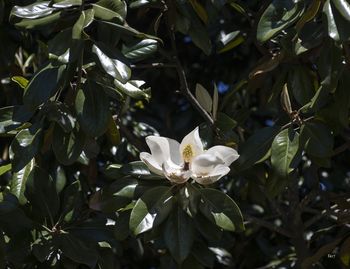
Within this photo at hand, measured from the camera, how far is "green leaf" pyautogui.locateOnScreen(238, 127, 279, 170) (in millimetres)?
2188

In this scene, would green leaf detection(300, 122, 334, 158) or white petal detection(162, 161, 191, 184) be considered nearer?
white petal detection(162, 161, 191, 184)

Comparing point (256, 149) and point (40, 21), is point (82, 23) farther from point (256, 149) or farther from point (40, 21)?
point (256, 149)

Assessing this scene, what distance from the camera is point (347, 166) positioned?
341 cm

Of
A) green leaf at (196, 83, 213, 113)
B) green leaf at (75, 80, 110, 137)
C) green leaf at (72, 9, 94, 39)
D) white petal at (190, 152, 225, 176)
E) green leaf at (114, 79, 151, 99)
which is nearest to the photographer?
green leaf at (72, 9, 94, 39)

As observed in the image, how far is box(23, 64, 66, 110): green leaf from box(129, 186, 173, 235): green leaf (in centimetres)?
32

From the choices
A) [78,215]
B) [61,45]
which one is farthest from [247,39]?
[61,45]

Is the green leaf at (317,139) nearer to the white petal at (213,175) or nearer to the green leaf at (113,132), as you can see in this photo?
the white petal at (213,175)

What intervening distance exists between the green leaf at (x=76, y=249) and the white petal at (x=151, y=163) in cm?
31

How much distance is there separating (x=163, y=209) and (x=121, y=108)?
0.51 metres

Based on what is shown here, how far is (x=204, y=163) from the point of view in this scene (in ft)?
6.40

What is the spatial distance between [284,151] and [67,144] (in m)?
0.52

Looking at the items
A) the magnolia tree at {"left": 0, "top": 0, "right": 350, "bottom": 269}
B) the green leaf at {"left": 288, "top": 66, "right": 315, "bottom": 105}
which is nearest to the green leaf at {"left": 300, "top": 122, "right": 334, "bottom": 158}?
the magnolia tree at {"left": 0, "top": 0, "right": 350, "bottom": 269}

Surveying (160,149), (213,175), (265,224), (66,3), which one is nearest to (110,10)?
(66,3)

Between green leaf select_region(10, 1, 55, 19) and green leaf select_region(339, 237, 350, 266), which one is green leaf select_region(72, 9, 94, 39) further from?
green leaf select_region(339, 237, 350, 266)
